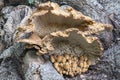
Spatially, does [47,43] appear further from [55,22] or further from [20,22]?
[20,22]

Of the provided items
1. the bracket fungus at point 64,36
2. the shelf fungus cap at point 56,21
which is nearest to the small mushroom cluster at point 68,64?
the bracket fungus at point 64,36

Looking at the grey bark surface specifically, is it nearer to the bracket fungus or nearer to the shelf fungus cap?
the bracket fungus

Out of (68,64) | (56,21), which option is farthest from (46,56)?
(56,21)

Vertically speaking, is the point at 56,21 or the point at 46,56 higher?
the point at 56,21

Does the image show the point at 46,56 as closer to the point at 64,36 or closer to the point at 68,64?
the point at 68,64

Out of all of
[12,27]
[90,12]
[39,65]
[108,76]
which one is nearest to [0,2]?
[12,27]

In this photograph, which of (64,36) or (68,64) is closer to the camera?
(64,36)
